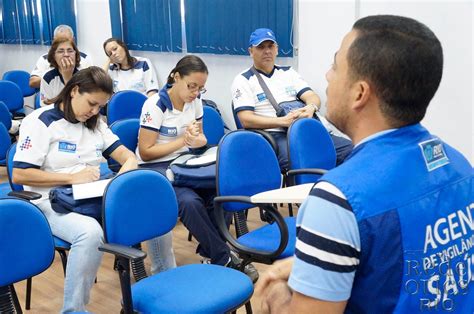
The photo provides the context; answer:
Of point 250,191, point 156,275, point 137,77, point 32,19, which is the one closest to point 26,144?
point 156,275

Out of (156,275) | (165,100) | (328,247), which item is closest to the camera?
(328,247)

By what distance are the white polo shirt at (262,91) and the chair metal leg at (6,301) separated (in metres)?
2.43

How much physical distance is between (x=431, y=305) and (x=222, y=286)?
1.16m

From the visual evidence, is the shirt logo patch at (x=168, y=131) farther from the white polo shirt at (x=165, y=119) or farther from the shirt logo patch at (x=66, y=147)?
the shirt logo patch at (x=66, y=147)

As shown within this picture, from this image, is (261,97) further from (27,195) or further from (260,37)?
(27,195)

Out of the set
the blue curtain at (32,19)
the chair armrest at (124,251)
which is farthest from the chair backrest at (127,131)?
the blue curtain at (32,19)

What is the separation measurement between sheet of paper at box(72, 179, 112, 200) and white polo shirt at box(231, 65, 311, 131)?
5.70 feet

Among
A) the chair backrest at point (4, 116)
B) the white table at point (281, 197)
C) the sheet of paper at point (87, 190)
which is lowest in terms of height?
the chair backrest at point (4, 116)

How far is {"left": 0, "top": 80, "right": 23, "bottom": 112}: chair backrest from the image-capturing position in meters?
5.58

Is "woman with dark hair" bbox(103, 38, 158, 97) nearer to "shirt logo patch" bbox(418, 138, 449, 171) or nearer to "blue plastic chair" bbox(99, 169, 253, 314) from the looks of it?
"blue plastic chair" bbox(99, 169, 253, 314)

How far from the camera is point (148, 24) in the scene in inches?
228

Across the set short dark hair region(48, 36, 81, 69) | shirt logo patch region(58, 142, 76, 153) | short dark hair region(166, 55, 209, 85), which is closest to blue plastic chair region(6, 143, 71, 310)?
shirt logo patch region(58, 142, 76, 153)

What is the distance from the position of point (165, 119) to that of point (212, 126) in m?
0.98

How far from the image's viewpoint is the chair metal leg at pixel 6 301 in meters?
1.87
